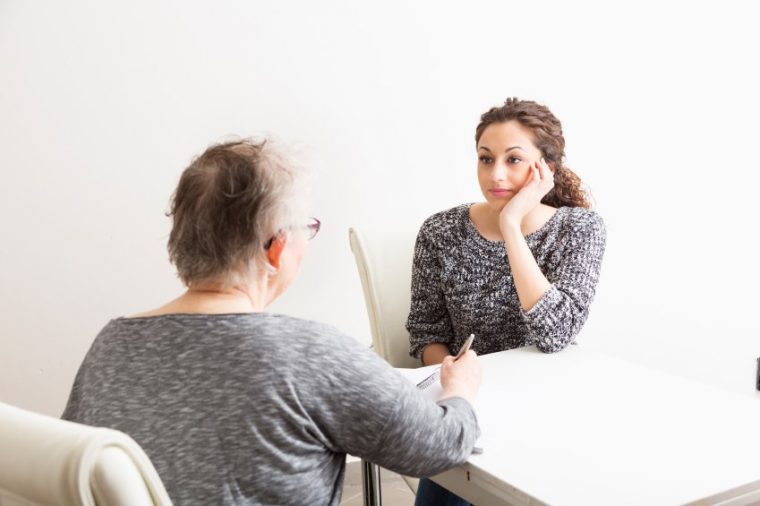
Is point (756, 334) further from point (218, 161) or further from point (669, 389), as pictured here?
point (218, 161)

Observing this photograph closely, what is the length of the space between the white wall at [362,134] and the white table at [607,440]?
2.78 feet

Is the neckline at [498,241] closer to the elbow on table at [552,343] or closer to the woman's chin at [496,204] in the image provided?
the woman's chin at [496,204]

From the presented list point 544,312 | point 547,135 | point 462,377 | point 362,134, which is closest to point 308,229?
point 462,377

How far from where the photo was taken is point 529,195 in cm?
213

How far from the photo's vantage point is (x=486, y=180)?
220 centimetres

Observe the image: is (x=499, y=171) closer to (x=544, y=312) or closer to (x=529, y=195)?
(x=529, y=195)

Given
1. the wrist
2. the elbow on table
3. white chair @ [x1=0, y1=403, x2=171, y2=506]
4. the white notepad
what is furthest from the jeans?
white chair @ [x1=0, y1=403, x2=171, y2=506]

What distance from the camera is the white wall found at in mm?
2457

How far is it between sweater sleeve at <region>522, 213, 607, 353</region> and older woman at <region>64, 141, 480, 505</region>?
618mm

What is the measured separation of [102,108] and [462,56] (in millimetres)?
1092

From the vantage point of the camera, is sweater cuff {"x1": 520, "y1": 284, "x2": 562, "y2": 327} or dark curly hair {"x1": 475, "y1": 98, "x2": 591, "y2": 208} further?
dark curly hair {"x1": 475, "y1": 98, "x2": 591, "y2": 208}

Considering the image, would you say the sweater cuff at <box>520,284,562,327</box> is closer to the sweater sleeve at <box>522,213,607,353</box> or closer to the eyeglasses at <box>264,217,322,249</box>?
the sweater sleeve at <box>522,213,607,353</box>

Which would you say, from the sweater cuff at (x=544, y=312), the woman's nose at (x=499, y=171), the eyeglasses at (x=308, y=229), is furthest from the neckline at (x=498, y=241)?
the eyeglasses at (x=308, y=229)

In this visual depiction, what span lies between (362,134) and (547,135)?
725 millimetres
